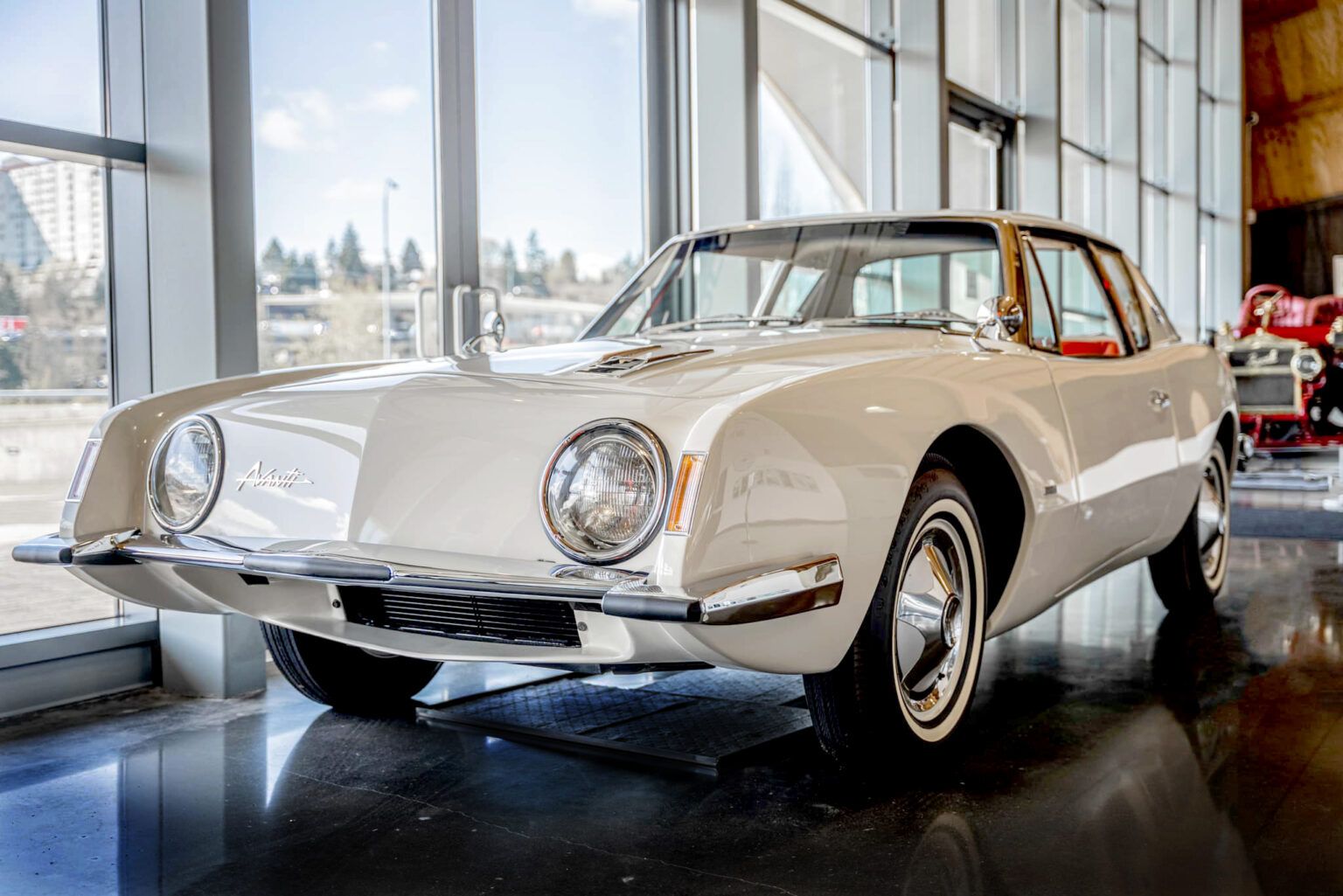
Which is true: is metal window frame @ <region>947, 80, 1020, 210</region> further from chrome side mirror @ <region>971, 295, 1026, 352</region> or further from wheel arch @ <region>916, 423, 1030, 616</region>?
wheel arch @ <region>916, 423, 1030, 616</region>

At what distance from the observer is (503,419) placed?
2.29m

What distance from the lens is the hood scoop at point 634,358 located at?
2492 millimetres

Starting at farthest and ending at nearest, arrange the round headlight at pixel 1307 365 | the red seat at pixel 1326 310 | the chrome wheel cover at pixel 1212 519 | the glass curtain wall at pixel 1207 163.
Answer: the glass curtain wall at pixel 1207 163 → the red seat at pixel 1326 310 → the round headlight at pixel 1307 365 → the chrome wheel cover at pixel 1212 519

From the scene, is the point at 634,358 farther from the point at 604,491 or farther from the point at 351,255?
the point at 351,255

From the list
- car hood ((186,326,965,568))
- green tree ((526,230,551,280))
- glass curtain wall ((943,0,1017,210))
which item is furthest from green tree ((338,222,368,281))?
glass curtain wall ((943,0,1017,210))

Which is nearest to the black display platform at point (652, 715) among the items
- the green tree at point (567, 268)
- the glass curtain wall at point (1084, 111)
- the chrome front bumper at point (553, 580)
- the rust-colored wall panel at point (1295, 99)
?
the chrome front bumper at point (553, 580)

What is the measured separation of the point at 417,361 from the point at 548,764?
3.10ft

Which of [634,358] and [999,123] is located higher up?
[999,123]

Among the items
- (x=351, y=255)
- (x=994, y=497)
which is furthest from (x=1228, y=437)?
(x=351, y=255)

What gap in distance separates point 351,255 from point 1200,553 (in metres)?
3.20

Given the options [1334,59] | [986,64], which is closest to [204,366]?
[986,64]

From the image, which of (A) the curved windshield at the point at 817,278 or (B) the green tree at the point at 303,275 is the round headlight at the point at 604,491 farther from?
(B) the green tree at the point at 303,275

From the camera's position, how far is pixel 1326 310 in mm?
11898

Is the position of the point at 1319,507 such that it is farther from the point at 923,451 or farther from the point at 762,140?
the point at 923,451
